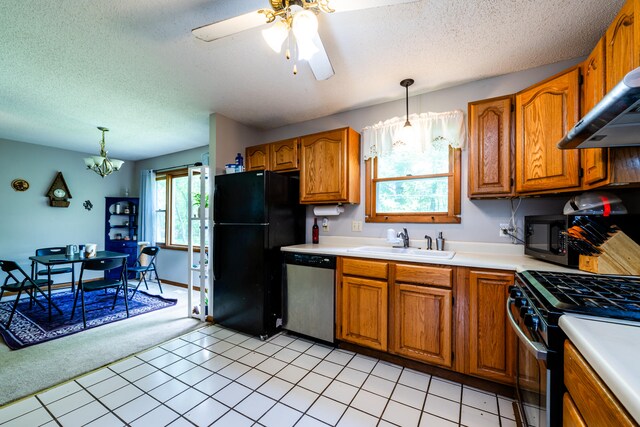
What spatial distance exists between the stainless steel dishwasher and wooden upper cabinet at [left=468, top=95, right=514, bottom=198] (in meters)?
1.38

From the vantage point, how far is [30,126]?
3.38 metres

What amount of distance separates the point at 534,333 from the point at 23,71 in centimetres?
390

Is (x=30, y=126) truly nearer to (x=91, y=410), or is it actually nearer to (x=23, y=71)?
(x=23, y=71)

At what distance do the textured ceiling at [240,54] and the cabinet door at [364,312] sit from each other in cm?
182

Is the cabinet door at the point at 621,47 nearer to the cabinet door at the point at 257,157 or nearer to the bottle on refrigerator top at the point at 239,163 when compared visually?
the cabinet door at the point at 257,157

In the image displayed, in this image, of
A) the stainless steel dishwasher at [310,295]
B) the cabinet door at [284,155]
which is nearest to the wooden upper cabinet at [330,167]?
the cabinet door at [284,155]

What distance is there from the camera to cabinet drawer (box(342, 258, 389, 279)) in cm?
207

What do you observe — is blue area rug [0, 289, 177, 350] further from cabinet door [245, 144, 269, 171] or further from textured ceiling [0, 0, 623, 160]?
textured ceiling [0, 0, 623, 160]

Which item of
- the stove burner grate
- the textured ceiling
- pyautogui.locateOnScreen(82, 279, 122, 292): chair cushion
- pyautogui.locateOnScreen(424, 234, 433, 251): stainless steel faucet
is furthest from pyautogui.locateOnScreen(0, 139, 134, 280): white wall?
the stove burner grate

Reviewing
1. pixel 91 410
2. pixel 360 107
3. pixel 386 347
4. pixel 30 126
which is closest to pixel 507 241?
pixel 386 347

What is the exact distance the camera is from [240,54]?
1906 millimetres

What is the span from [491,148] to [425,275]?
112 cm

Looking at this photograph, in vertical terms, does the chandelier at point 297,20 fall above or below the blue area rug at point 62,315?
above

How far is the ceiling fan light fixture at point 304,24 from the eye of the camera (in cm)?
116
